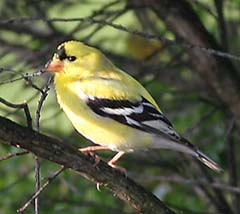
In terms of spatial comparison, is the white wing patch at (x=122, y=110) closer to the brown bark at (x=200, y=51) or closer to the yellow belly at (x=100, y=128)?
the yellow belly at (x=100, y=128)

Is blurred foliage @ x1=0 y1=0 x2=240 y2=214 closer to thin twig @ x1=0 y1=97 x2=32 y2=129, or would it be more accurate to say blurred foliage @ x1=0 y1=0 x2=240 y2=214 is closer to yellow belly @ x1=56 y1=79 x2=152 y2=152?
yellow belly @ x1=56 y1=79 x2=152 y2=152

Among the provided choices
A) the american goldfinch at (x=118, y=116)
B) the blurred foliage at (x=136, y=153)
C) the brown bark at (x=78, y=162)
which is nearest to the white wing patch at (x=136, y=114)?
the american goldfinch at (x=118, y=116)

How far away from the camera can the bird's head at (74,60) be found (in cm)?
430

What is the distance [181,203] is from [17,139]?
2.83 metres

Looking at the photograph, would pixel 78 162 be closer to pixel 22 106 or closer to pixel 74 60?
pixel 22 106

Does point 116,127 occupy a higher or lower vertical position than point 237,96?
higher

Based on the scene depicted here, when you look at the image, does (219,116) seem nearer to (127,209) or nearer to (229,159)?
(229,159)

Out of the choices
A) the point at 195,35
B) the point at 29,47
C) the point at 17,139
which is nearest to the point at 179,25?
the point at 195,35

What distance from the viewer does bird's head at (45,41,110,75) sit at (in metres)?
4.30

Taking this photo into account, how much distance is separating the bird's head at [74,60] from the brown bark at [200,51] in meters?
0.58

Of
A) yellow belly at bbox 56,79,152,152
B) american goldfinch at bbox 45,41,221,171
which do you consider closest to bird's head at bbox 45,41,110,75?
american goldfinch at bbox 45,41,221,171

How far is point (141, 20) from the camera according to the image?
591cm

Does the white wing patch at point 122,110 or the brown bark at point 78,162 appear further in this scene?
the white wing patch at point 122,110

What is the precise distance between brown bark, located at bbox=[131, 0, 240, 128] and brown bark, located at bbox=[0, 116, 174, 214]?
1.54m
